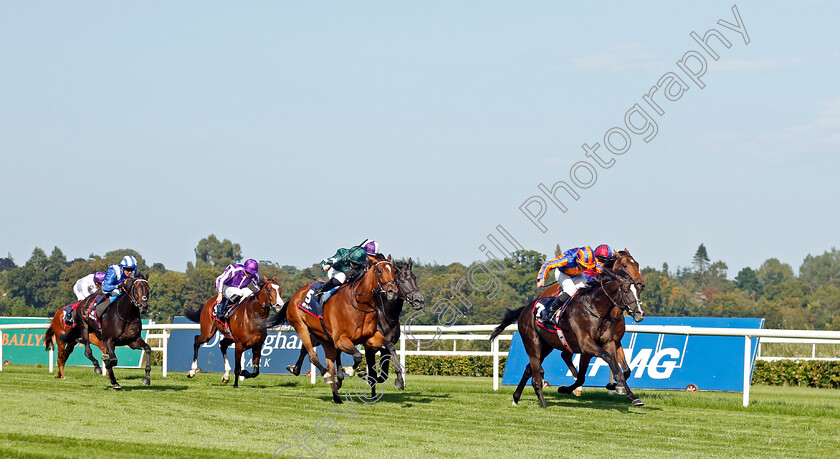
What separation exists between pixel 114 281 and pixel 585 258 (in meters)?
5.69

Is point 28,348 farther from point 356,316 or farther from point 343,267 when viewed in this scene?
point 356,316

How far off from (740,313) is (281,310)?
64697mm

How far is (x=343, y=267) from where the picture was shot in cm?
1065

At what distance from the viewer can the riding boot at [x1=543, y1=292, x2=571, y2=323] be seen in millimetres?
9617

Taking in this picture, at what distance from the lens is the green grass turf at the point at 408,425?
633cm

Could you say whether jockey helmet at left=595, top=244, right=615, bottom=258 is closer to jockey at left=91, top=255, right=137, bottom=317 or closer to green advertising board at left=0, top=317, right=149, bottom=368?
jockey at left=91, top=255, right=137, bottom=317

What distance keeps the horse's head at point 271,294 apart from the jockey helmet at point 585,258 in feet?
12.6

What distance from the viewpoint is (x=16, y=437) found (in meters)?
6.49

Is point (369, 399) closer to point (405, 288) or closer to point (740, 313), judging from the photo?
point (405, 288)

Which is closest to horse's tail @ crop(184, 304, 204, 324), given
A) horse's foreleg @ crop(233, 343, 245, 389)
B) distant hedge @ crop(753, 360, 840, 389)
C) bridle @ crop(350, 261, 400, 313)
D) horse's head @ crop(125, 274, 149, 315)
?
horse's foreleg @ crop(233, 343, 245, 389)

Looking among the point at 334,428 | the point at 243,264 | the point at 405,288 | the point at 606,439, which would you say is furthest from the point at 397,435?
the point at 243,264

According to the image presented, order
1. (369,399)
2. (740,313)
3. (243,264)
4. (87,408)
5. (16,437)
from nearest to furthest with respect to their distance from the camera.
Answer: (16,437) → (87,408) → (369,399) → (243,264) → (740,313)

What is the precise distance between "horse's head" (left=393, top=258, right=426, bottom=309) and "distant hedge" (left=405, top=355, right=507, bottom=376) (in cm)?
965

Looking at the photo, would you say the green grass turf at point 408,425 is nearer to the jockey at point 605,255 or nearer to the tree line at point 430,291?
the jockey at point 605,255
